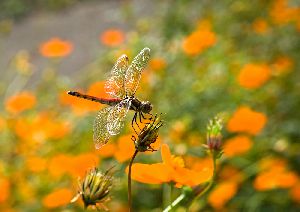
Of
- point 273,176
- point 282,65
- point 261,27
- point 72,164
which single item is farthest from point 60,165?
point 261,27

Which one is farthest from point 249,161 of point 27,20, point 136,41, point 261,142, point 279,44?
point 27,20

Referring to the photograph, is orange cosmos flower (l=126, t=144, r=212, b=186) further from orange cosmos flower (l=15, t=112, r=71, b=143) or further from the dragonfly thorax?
orange cosmos flower (l=15, t=112, r=71, b=143)

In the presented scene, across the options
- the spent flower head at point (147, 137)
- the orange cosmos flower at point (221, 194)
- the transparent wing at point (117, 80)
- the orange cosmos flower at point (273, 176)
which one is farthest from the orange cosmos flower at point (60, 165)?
the spent flower head at point (147, 137)

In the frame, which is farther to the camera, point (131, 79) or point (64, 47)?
point (64, 47)

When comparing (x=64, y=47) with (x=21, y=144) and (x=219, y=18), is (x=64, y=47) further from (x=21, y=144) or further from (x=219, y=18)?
(x=219, y=18)

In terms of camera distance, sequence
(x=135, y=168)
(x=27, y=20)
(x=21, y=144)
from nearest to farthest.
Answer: (x=135, y=168) < (x=21, y=144) < (x=27, y=20)

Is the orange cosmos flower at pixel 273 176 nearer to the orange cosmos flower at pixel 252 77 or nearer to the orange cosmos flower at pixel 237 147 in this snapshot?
the orange cosmos flower at pixel 237 147

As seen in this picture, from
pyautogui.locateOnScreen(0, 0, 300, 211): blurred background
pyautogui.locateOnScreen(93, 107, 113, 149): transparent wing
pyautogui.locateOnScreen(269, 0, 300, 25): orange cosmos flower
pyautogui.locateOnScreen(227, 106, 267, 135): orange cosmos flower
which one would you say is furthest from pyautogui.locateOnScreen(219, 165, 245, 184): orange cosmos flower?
pyautogui.locateOnScreen(93, 107, 113, 149): transparent wing
